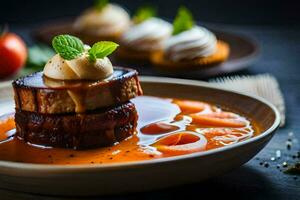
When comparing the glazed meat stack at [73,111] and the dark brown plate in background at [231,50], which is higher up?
the glazed meat stack at [73,111]

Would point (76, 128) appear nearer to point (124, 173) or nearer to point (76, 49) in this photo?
point (76, 49)

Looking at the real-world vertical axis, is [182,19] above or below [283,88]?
above

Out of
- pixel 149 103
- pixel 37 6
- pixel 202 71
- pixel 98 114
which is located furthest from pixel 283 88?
pixel 37 6

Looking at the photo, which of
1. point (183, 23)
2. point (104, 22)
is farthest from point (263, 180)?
point (104, 22)

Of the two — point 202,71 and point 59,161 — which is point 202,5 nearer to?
point 202,71

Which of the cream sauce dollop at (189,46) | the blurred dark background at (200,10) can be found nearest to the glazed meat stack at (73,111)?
the cream sauce dollop at (189,46)

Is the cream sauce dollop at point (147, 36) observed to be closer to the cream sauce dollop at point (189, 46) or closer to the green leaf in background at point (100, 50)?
the cream sauce dollop at point (189, 46)
